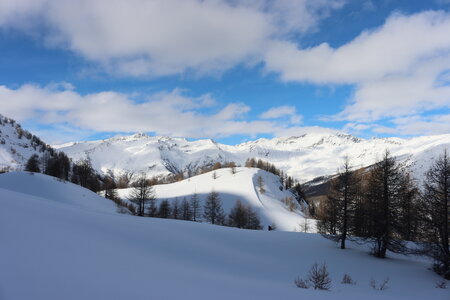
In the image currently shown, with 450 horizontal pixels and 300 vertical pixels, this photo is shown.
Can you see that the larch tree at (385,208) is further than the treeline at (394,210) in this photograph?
Yes

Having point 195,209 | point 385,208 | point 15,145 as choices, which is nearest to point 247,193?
point 195,209

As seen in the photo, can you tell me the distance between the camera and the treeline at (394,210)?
17.8 metres

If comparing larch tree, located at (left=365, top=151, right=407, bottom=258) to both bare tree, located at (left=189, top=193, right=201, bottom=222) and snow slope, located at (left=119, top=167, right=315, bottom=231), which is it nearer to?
snow slope, located at (left=119, top=167, right=315, bottom=231)

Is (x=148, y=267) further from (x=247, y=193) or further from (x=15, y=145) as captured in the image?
(x=15, y=145)

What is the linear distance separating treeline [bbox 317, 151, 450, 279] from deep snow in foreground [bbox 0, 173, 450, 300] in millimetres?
1881

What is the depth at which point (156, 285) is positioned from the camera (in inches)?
261

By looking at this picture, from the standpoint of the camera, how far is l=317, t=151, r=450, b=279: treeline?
17.8 metres

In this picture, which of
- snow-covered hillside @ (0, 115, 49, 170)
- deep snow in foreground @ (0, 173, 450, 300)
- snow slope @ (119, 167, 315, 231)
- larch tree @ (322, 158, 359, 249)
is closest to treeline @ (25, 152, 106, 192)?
snow-covered hillside @ (0, 115, 49, 170)

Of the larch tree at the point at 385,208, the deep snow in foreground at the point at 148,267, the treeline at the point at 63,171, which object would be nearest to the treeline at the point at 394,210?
the larch tree at the point at 385,208

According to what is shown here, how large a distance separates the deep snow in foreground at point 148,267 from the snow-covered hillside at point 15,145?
110119 millimetres

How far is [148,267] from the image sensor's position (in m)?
8.31

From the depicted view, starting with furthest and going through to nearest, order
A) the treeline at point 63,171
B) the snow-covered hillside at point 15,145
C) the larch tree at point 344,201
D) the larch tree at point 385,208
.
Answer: the snow-covered hillside at point 15,145, the treeline at point 63,171, the larch tree at point 344,201, the larch tree at point 385,208

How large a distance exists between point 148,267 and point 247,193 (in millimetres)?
82658

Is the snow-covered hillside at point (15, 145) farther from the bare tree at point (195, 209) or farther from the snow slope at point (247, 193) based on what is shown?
the bare tree at point (195, 209)
